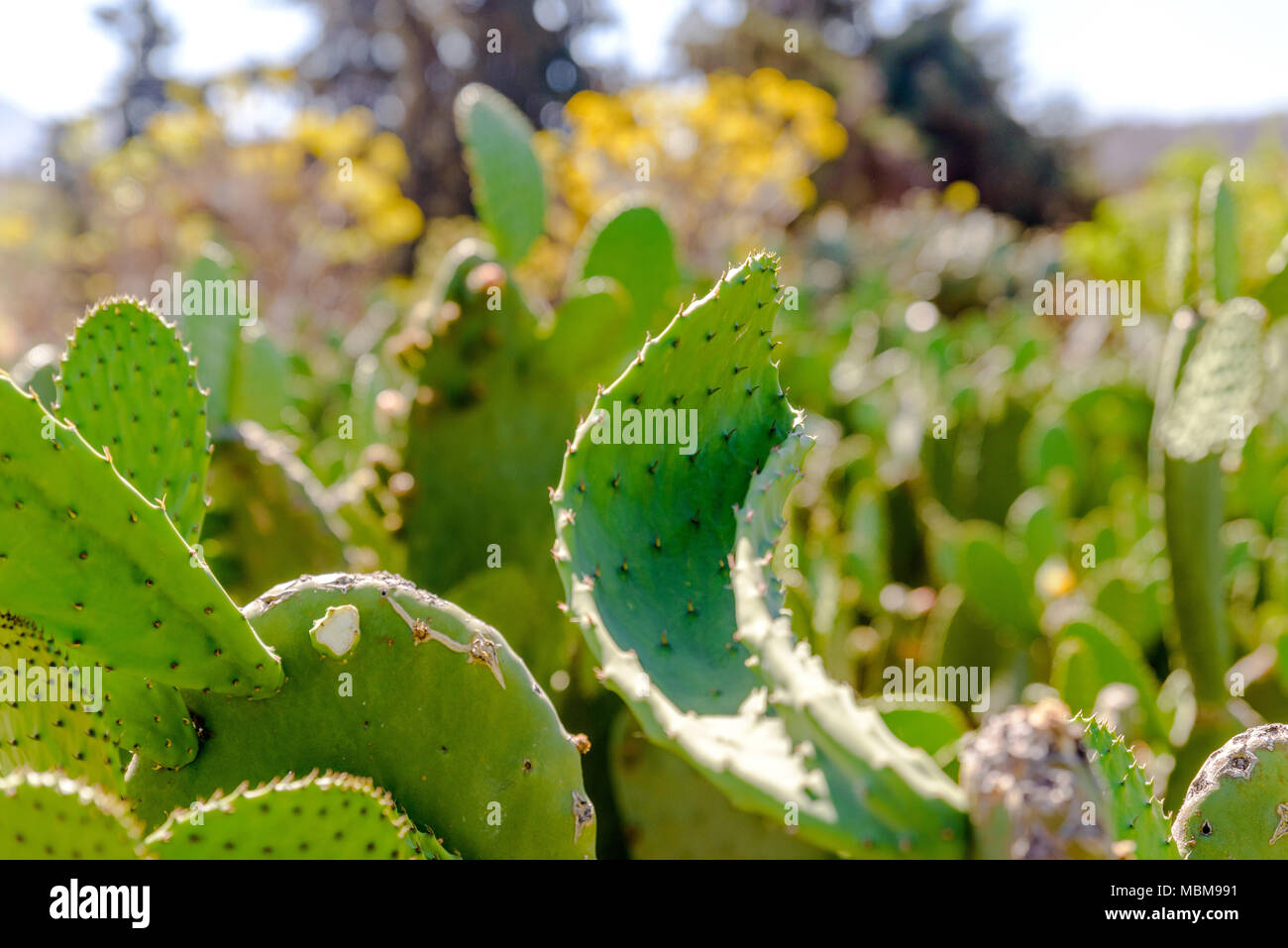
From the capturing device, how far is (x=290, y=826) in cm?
56

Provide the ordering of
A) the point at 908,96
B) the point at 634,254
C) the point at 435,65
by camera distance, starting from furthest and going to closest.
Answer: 1. the point at 908,96
2. the point at 435,65
3. the point at 634,254

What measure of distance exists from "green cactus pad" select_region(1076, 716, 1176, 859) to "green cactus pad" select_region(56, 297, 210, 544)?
0.70 metres

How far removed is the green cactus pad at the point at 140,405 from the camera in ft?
2.96

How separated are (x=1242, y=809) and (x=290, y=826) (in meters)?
0.63

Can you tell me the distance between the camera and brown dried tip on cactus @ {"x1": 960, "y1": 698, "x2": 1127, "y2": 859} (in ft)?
1.60

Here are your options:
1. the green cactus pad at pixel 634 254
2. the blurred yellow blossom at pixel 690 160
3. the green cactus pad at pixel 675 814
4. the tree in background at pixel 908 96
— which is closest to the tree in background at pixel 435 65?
the tree in background at pixel 908 96

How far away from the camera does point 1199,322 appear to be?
1605 mm

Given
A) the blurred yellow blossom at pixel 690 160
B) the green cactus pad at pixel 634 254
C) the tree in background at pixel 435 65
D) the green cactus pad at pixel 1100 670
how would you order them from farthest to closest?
1. the tree in background at pixel 435 65
2. the blurred yellow blossom at pixel 690 160
3. the green cactus pad at pixel 634 254
4. the green cactus pad at pixel 1100 670

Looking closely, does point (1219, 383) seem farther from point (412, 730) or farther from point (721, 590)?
point (412, 730)

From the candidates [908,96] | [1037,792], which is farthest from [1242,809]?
[908,96]

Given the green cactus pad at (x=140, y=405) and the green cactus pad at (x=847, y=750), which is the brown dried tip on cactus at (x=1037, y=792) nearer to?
the green cactus pad at (x=847, y=750)

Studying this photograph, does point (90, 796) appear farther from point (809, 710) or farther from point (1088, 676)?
point (1088, 676)

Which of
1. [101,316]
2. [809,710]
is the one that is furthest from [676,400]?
[101,316]

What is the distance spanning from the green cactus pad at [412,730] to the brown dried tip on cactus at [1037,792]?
0.29 m
